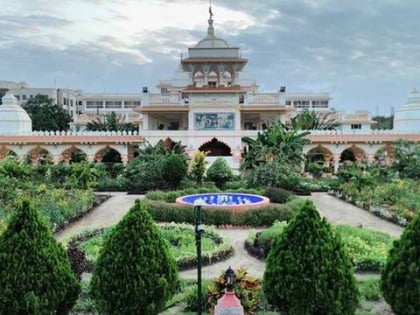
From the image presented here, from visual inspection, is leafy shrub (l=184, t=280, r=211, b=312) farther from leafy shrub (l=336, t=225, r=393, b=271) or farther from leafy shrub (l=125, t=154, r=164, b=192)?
leafy shrub (l=125, t=154, r=164, b=192)

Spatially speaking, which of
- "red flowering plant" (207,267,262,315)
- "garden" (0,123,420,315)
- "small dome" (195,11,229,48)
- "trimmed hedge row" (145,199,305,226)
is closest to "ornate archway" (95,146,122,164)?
"small dome" (195,11,229,48)

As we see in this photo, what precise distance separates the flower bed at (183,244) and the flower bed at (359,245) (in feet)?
1.92

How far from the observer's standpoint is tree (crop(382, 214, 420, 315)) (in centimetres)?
516

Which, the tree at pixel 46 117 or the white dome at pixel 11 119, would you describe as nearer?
the white dome at pixel 11 119

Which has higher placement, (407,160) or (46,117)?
(46,117)

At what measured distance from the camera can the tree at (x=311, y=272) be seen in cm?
536

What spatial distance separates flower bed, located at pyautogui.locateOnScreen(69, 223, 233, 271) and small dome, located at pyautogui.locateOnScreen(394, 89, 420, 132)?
20.9 metres

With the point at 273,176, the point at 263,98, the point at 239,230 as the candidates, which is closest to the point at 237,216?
the point at 239,230

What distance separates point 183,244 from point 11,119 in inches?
857

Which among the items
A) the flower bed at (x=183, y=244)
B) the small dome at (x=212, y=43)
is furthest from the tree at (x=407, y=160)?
the flower bed at (x=183, y=244)

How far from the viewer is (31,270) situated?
5.34m

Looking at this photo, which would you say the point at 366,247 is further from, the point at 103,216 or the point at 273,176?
the point at 273,176

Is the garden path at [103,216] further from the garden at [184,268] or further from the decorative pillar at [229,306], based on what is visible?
the decorative pillar at [229,306]

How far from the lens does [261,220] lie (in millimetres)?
13133
